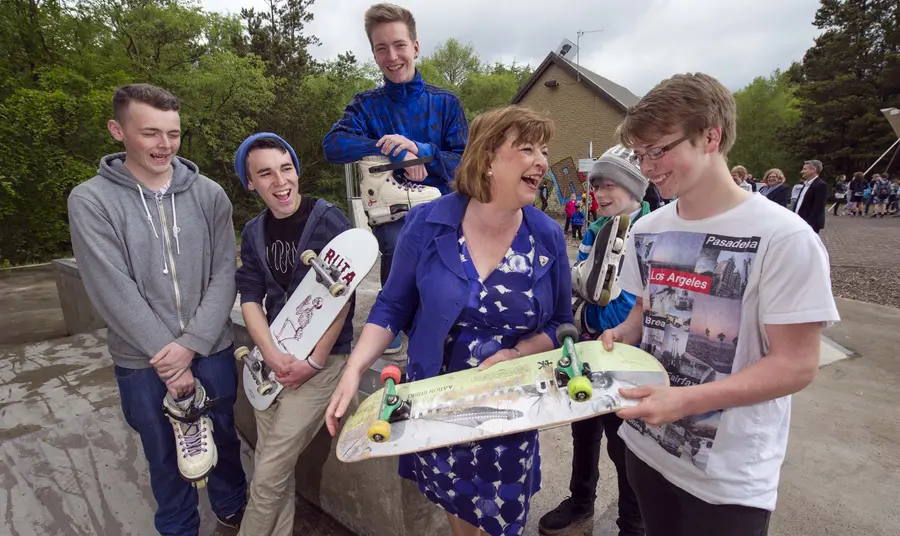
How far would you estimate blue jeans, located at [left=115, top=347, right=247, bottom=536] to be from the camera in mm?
2012

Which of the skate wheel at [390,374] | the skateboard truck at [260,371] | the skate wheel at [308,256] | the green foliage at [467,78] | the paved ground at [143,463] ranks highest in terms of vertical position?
the green foliage at [467,78]

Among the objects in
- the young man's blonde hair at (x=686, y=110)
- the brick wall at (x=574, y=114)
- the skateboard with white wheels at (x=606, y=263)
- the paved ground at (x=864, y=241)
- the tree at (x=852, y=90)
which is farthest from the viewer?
the tree at (x=852, y=90)

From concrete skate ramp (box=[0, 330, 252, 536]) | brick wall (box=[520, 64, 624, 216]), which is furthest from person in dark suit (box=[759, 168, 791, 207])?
brick wall (box=[520, 64, 624, 216])

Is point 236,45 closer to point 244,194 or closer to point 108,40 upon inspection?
point 244,194

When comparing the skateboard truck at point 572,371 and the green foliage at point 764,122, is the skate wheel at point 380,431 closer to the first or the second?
the skateboard truck at point 572,371

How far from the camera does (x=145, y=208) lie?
2.01 m

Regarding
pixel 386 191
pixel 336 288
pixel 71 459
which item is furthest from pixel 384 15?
pixel 71 459

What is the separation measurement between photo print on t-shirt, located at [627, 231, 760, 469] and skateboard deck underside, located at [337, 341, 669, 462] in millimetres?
98

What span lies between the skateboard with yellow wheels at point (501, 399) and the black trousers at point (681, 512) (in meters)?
0.37

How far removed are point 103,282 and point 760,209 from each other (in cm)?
242

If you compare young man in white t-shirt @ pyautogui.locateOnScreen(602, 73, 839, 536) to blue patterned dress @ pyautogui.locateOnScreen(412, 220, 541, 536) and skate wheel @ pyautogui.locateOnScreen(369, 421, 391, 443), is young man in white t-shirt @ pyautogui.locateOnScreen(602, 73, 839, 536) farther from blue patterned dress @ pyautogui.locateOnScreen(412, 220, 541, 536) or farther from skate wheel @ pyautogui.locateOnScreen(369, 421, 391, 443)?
skate wheel @ pyautogui.locateOnScreen(369, 421, 391, 443)

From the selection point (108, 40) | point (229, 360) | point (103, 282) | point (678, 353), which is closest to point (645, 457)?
point (678, 353)

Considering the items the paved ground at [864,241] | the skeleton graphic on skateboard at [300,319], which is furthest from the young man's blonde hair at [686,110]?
the paved ground at [864,241]

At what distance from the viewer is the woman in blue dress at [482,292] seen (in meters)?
1.46
